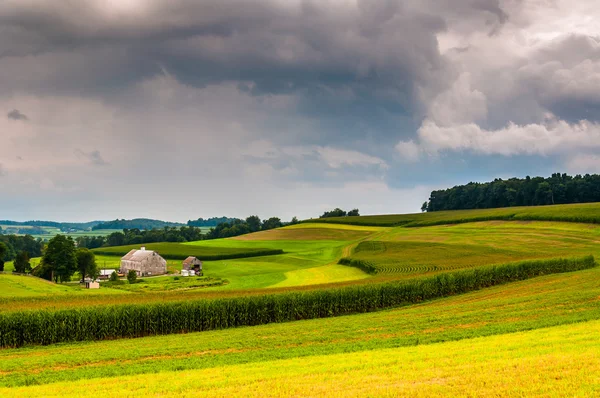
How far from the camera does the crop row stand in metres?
34.0

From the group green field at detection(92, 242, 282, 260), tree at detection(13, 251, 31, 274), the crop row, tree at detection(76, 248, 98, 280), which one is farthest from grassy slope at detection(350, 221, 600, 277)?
tree at detection(13, 251, 31, 274)

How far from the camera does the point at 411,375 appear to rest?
1523 centimetres

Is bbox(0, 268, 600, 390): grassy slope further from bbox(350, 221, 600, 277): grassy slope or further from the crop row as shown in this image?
bbox(350, 221, 600, 277): grassy slope

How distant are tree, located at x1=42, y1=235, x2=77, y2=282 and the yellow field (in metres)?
77.3

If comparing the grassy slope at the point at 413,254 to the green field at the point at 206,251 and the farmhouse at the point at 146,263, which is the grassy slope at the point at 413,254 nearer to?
the green field at the point at 206,251

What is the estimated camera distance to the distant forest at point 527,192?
5906 inches

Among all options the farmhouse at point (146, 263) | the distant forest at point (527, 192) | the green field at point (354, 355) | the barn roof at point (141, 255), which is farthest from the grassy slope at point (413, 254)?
the distant forest at point (527, 192)

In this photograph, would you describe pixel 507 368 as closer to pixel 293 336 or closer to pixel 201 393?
pixel 201 393

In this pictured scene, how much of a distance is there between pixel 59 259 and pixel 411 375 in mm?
86685

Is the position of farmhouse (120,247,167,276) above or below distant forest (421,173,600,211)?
below

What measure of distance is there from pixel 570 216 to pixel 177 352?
303 feet

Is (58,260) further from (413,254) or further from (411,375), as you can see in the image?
(411,375)

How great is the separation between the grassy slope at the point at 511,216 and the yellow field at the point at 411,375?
85.4 m

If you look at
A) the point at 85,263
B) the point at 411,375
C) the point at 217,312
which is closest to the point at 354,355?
the point at 411,375
